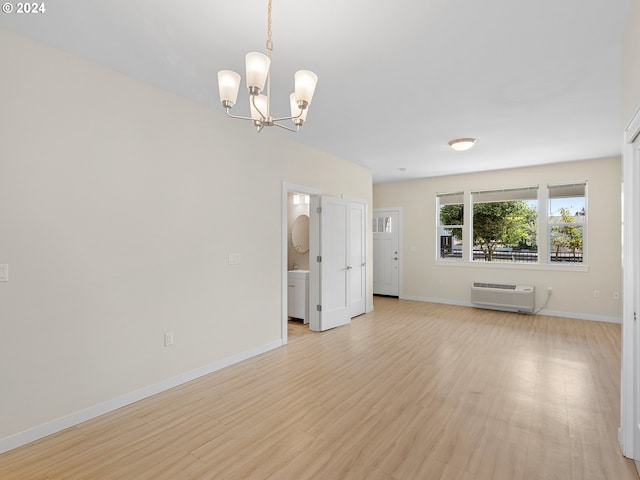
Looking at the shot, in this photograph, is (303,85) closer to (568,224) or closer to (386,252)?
(568,224)

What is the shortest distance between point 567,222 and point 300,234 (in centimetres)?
480

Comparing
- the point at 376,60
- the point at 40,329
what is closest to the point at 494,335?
the point at 376,60

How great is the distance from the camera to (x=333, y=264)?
5.22m

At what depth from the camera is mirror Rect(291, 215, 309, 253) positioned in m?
5.90

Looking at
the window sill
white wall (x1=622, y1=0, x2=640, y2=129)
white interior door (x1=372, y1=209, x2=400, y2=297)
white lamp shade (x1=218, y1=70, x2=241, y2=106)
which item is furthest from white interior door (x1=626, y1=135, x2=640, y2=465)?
white interior door (x1=372, y1=209, x2=400, y2=297)

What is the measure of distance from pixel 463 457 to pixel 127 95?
372cm

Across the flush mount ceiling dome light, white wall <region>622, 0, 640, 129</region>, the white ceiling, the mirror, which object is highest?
the white ceiling

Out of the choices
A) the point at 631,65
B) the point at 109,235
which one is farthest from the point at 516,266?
the point at 109,235

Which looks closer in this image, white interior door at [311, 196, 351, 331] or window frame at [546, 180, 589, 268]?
white interior door at [311, 196, 351, 331]

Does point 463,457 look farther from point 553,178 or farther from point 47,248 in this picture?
point 553,178

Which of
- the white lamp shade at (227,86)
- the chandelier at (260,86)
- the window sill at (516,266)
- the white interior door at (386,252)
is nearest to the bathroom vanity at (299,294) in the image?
the white interior door at (386,252)

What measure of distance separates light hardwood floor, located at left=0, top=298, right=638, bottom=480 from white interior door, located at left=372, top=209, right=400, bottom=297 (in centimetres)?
380

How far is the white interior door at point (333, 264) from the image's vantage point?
502cm

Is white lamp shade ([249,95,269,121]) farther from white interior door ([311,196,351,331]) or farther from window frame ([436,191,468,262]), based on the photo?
window frame ([436,191,468,262])
